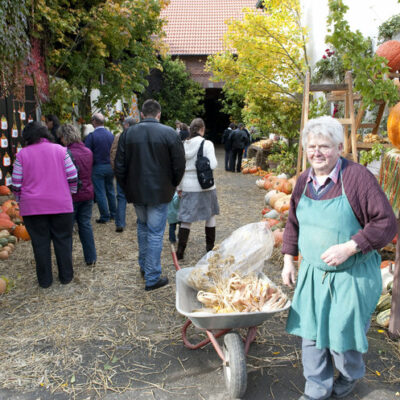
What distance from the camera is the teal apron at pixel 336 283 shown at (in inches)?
87.6

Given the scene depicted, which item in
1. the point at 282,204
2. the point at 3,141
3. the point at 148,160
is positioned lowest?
the point at 282,204

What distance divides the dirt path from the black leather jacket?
1076 mm

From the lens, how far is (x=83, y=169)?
16.1 ft

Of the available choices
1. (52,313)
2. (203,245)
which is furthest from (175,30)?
(52,313)

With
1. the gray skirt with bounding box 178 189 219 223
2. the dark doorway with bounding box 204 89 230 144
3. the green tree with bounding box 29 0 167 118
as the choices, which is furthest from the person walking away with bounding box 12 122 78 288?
the dark doorway with bounding box 204 89 230 144

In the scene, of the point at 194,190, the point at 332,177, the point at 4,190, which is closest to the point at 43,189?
the point at 194,190

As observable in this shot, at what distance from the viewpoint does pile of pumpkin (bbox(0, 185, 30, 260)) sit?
18.4 feet

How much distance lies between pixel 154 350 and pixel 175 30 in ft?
75.8

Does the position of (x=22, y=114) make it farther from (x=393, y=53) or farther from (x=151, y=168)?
(x=393, y=53)

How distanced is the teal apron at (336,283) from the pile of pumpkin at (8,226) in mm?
4417

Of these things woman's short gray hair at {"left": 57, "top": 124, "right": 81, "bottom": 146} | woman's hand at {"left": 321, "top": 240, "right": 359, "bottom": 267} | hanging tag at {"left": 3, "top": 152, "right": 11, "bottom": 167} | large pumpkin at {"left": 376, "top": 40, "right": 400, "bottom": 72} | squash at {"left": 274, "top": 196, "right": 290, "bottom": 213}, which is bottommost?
squash at {"left": 274, "top": 196, "right": 290, "bottom": 213}

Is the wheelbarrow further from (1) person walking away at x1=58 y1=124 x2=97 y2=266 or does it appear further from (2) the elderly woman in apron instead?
(1) person walking away at x1=58 y1=124 x2=97 y2=266

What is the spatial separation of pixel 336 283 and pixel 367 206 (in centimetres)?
48

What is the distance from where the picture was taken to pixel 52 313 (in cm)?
383
